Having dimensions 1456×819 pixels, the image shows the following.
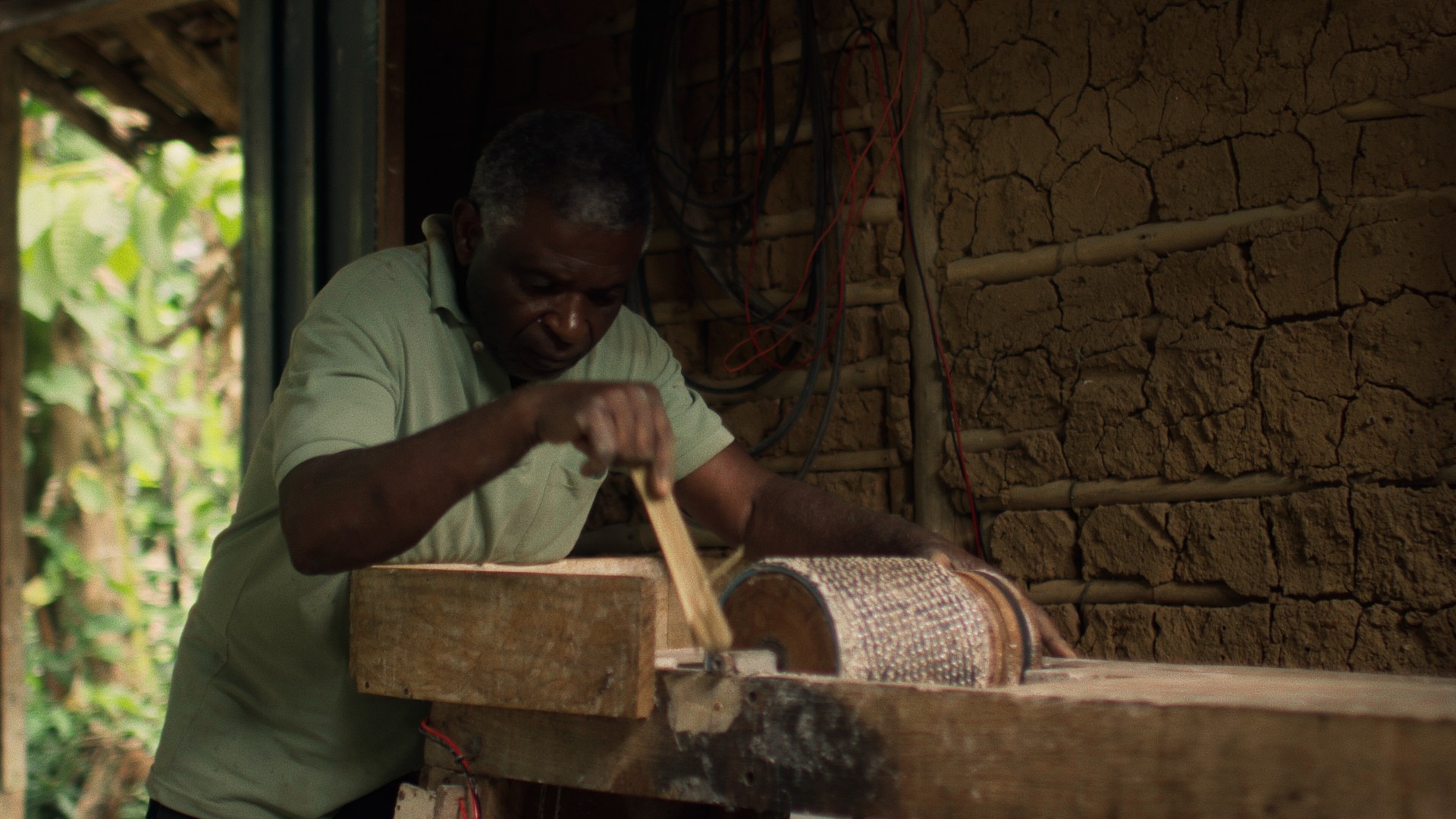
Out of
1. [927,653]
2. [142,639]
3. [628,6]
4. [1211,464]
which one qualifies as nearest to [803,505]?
[927,653]

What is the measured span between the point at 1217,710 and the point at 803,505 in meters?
1.29

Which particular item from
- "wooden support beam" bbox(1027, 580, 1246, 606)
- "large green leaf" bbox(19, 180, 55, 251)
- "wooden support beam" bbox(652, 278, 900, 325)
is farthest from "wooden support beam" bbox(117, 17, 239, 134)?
"wooden support beam" bbox(1027, 580, 1246, 606)

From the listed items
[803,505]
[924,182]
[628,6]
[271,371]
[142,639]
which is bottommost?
[142,639]

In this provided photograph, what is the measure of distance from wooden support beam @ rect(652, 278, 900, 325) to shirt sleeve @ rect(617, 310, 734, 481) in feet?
3.57

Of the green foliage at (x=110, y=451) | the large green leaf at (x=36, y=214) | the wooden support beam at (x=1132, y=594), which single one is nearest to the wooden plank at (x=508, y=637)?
the wooden support beam at (x=1132, y=594)

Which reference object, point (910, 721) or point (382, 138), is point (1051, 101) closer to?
point (382, 138)

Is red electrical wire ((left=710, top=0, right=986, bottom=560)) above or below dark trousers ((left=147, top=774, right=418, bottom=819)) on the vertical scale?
above

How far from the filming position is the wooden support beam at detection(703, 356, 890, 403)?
134 inches

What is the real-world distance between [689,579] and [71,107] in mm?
4586

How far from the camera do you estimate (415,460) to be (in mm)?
1503

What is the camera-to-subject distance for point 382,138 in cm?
330

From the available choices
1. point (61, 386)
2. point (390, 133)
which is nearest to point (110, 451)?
point (61, 386)

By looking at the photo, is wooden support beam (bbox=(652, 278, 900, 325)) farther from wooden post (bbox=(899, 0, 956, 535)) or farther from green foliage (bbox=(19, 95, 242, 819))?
green foliage (bbox=(19, 95, 242, 819))

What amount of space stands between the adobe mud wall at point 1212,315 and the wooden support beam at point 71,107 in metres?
3.62
